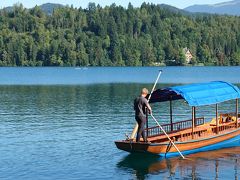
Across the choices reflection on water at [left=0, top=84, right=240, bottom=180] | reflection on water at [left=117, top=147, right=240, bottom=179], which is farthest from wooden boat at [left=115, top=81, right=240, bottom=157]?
reflection on water at [left=0, top=84, right=240, bottom=180]

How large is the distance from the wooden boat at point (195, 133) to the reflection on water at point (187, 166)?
2.19 ft

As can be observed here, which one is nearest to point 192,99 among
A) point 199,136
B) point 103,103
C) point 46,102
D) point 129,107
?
point 199,136

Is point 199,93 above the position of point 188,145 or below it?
above

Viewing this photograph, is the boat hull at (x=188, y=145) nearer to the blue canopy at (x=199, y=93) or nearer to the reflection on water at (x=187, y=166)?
the reflection on water at (x=187, y=166)

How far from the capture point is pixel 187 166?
3066cm

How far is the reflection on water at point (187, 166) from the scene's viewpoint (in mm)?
28859

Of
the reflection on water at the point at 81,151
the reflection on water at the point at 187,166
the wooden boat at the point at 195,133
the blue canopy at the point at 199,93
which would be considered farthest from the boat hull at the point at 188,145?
the blue canopy at the point at 199,93

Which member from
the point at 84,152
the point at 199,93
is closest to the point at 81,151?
the point at 84,152

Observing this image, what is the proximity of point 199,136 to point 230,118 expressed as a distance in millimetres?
5871

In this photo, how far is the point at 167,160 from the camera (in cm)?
3209

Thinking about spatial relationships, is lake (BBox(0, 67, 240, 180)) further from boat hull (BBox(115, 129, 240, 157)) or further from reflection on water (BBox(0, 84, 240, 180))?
boat hull (BBox(115, 129, 240, 157))

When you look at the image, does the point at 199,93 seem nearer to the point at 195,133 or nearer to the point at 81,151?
the point at 195,133

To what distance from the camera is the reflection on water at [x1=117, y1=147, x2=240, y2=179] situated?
2886 centimetres

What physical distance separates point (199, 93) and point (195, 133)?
281cm
